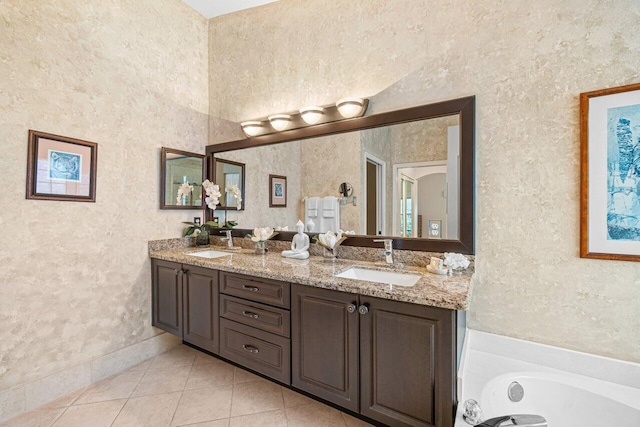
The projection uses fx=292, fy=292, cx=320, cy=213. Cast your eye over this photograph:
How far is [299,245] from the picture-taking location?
2334 millimetres

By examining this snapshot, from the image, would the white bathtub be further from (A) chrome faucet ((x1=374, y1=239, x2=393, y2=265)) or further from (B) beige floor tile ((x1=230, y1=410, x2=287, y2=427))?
(B) beige floor tile ((x1=230, y1=410, x2=287, y2=427))

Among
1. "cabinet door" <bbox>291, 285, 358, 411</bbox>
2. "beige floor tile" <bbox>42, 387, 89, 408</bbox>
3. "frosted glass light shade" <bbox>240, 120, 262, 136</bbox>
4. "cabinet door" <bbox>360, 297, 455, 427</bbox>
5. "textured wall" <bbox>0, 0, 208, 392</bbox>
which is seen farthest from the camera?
"frosted glass light shade" <bbox>240, 120, 262, 136</bbox>

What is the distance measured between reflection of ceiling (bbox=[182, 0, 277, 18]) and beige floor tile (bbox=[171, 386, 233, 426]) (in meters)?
3.23

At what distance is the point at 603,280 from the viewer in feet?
4.91

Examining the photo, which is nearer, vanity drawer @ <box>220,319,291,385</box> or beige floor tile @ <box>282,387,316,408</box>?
vanity drawer @ <box>220,319,291,385</box>

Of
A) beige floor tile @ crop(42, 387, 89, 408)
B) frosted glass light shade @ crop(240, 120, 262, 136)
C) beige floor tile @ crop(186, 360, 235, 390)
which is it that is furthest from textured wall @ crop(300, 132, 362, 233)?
beige floor tile @ crop(42, 387, 89, 408)

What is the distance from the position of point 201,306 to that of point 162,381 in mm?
634

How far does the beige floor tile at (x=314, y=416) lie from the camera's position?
1.73m

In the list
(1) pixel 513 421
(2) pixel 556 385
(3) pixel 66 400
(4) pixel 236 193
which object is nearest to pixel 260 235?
(4) pixel 236 193

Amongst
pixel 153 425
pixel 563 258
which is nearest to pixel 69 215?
pixel 153 425

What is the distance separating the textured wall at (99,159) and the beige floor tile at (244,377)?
3.09 feet

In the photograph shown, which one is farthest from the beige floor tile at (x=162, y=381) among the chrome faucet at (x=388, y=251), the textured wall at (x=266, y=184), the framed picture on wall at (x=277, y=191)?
the chrome faucet at (x=388, y=251)

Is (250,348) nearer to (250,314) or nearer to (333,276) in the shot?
(250,314)

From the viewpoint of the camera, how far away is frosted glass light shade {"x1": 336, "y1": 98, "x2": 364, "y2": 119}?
6.97ft
